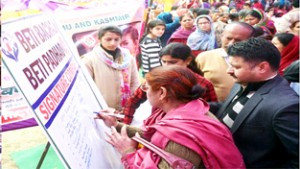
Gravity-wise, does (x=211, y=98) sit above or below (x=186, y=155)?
below

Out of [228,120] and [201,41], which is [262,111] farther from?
[201,41]

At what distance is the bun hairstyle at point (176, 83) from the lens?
1.24m

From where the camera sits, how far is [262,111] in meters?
1.23

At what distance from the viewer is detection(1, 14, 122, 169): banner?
825 millimetres

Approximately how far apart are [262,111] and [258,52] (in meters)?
0.28

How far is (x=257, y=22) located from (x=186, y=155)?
128 inches

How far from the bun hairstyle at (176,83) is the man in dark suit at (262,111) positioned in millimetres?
234

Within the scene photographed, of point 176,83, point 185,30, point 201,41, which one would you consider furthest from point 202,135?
point 185,30

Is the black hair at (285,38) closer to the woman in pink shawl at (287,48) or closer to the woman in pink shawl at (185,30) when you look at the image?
the woman in pink shawl at (287,48)

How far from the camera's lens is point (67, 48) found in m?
1.40

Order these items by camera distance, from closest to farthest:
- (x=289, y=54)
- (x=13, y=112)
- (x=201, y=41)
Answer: (x=289, y=54), (x=13, y=112), (x=201, y=41)

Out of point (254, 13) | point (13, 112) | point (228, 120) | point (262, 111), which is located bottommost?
point (254, 13)

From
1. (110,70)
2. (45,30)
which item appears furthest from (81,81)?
(110,70)

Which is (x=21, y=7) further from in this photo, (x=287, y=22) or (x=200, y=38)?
(x=287, y=22)
